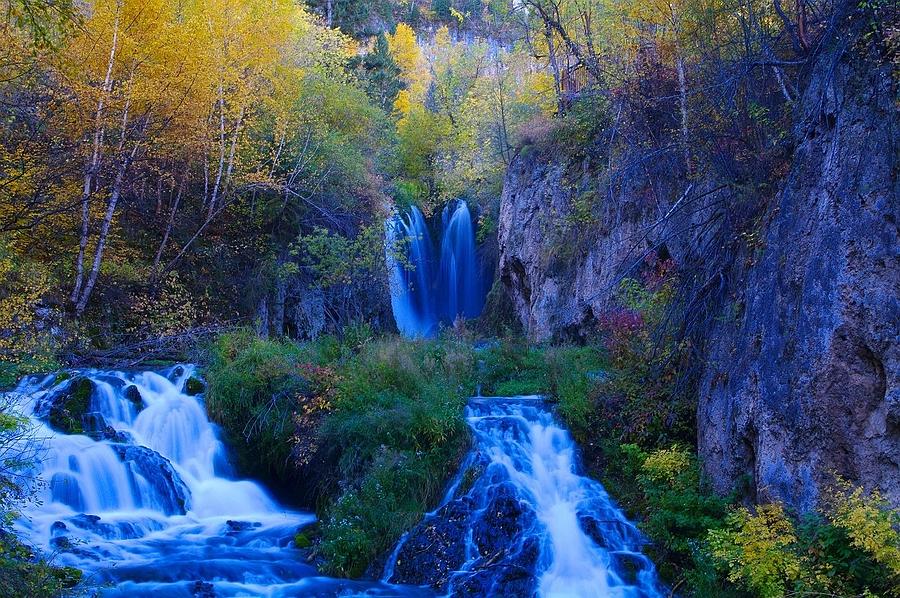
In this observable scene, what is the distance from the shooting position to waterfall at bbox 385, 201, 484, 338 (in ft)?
75.7

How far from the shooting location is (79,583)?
6859 mm


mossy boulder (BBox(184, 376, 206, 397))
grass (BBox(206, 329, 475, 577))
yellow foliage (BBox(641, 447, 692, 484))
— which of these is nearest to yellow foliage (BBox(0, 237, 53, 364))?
mossy boulder (BBox(184, 376, 206, 397))

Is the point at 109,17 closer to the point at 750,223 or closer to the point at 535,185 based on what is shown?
the point at 535,185

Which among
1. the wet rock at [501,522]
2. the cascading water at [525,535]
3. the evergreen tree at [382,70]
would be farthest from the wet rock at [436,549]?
the evergreen tree at [382,70]

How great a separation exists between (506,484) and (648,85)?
757 centimetres

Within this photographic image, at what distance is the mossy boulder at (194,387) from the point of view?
37.7ft

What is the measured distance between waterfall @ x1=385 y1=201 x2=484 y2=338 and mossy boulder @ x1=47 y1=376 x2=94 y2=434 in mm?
12446

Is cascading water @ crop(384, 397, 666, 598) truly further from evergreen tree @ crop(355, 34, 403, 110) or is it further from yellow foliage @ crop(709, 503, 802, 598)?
evergreen tree @ crop(355, 34, 403, 110)

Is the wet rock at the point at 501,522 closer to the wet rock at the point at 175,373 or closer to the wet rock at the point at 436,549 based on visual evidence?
the wet rock at the point at 436,549

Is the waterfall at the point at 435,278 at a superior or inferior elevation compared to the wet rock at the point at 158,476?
superior

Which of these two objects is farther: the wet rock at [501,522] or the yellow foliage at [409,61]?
the yellow foliage at [409,61]

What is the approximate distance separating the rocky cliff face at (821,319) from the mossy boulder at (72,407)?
8.81m

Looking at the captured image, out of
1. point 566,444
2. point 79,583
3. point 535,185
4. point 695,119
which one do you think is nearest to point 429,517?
point 566,444

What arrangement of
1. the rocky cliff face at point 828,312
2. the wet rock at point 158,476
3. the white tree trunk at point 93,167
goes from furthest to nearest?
the white tree trunk at point 93,167 → the wet rock at point 158,476 → the rocky cliff face at point 828,312
